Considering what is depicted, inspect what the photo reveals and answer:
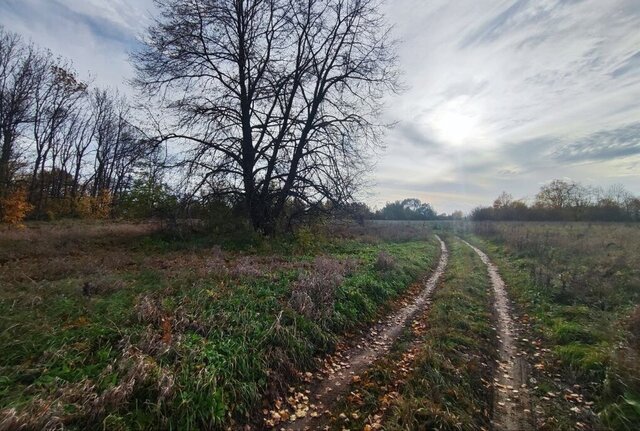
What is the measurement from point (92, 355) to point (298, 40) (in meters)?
17.5

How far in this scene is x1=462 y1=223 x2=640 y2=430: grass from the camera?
452 centimetres

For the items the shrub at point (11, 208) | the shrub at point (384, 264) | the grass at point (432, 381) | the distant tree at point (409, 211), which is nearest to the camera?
the grass at point (432, 381)

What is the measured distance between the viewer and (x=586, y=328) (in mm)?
6953

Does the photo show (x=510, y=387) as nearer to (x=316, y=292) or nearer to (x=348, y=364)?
(x=348, y=364)

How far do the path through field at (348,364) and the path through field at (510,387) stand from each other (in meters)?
2.12

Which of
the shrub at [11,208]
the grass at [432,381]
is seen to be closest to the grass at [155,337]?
the grass at [432,381]

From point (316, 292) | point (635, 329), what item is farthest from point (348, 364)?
point (635, 329)

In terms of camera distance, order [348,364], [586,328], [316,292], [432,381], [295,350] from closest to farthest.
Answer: [432,381] < [295,350] < [348,364] < [586,328] < [316,292]

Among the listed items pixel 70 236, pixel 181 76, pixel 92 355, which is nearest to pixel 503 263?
pixel 92 355

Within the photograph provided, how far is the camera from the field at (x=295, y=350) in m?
4.01

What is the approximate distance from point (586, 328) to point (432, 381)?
177 inches

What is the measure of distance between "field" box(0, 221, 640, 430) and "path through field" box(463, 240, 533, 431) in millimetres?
31

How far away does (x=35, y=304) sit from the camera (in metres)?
5.71

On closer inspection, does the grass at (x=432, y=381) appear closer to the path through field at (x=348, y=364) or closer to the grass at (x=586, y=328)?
the path through field at (x=348, y=364)
